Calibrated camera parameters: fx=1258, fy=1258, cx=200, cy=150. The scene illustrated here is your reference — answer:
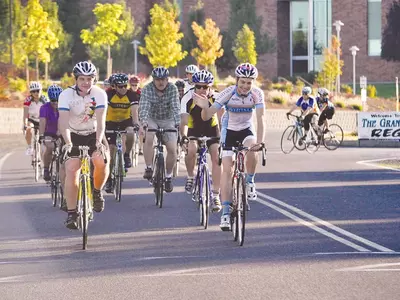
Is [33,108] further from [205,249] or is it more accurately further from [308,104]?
[308,104]

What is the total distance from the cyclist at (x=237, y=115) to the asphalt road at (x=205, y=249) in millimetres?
589

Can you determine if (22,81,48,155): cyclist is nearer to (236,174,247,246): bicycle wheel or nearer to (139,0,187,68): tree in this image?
(236,174,247,246): bicycle wheel

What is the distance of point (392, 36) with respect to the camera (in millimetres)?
84500

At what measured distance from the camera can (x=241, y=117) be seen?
1429 centimetres

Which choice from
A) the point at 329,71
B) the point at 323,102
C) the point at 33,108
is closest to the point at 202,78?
the point at 33,108

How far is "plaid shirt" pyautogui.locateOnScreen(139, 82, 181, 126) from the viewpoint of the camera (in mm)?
17766

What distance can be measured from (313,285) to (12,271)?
284cm

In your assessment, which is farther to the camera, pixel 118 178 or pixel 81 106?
pixel 118 178

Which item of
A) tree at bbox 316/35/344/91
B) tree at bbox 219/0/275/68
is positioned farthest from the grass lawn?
tree at bbox 316/35/344/91

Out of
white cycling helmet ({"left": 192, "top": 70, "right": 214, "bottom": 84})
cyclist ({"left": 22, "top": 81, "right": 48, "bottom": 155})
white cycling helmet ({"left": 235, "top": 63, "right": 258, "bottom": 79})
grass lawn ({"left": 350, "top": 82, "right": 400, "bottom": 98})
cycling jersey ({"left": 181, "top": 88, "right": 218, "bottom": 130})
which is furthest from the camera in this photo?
grass lawn ({"left": 350, "top": 82, "right": 400, "bottom": 98})

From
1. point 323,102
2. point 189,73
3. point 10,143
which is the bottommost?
point 10,143

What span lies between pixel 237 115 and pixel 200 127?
7.39 ft

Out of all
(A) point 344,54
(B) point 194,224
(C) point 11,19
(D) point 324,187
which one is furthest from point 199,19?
(B) point 194,224

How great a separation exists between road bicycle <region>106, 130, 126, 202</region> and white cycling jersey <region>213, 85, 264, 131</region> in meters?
4.24
